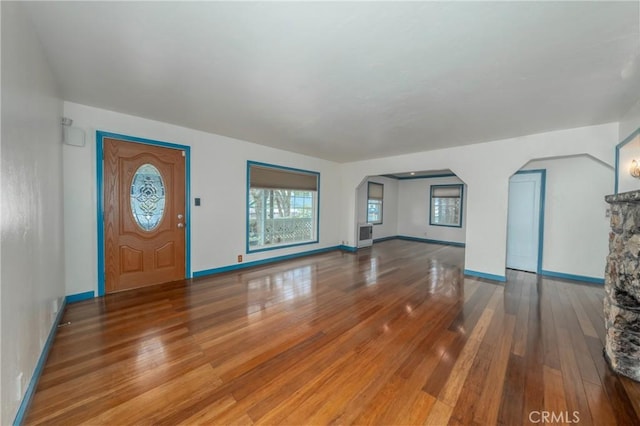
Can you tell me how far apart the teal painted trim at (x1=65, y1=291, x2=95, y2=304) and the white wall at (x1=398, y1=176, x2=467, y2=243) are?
27.5 ft

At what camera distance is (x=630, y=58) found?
1.93 meters

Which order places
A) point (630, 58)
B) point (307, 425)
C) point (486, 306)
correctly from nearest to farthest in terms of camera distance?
point (307, 425) → point (630, 58) → point (486, 306)

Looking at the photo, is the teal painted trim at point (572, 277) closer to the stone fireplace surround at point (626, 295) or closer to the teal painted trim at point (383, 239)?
the stone fireplace surround at point (626, 295)

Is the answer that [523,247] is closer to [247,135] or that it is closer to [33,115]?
[247,135]

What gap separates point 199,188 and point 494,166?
511cm

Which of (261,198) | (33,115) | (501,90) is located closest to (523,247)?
(501,90)

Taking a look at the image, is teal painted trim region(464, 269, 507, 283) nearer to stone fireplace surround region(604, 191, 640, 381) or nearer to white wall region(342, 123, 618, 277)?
white wall region(342, 123, 618, 277)

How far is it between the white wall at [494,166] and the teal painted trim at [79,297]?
19.4 feet

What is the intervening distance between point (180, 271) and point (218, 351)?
2341 millimetres

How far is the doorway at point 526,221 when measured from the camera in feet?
15.4

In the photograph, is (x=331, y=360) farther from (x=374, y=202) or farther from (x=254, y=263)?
(x=374, y=202)

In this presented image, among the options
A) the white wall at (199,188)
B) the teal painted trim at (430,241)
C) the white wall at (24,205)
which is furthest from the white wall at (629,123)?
the white wall at (24,205)

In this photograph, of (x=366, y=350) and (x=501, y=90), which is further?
(x=501, y=90)

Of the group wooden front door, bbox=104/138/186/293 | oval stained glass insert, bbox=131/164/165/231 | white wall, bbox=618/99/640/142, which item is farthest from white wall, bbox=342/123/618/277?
oval stained glass insert, bbox=131/164/165/231
